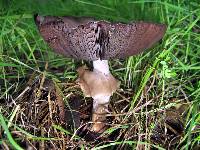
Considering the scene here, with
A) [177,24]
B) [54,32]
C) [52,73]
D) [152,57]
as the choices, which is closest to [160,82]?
[152,57]

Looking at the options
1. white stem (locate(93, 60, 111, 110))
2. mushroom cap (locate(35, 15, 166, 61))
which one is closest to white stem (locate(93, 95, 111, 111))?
white stem (locate(93, 60, 111, 110))

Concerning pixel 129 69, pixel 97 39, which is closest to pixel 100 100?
pixel 129 69

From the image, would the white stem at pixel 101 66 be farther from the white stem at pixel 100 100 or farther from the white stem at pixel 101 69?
the white stem at pixel 100 100

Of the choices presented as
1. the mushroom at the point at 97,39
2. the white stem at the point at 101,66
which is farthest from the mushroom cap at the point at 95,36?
the white stem at the point at 101,66

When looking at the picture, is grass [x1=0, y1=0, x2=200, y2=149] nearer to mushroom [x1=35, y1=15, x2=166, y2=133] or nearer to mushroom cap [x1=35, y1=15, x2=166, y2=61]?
mushroom [x1=35, y1=15, x2=166, y2=133]

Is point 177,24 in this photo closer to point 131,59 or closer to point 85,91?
point 131,59

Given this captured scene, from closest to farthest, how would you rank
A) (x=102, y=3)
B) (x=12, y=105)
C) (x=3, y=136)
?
(x=3, y=136), (x=12, y=105), (x=102, y=3)
